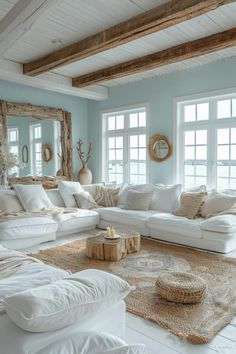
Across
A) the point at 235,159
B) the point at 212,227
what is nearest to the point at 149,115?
the point at 235,159

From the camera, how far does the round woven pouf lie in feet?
8.13

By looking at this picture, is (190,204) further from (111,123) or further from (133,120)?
(111,123)

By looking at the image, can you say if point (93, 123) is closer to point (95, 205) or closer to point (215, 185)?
point (95, 205)

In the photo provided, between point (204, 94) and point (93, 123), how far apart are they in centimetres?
283

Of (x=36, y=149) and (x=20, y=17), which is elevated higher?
(x=20, y=17)

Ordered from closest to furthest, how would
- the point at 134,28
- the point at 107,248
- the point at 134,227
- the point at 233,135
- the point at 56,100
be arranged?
the point at 134,28 < the point at 107,248 < the point at 134,227 < the point at 233,135 < the point at 56,100

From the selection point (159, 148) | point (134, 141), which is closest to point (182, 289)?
point (159, 148)

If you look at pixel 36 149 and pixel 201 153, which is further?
pixel 36 149

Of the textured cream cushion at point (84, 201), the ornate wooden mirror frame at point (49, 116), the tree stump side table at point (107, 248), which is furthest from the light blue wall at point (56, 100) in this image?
the tree stump side table at point (107, 248)

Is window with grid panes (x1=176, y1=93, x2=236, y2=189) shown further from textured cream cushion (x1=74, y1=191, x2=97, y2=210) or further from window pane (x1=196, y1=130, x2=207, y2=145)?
textured cream cushion (x1=74, y1=191, x2=97, y2=210)

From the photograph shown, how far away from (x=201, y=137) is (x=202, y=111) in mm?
473

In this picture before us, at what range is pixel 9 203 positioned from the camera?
4.77m

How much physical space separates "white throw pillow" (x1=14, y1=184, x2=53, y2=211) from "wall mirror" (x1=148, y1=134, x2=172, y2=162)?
7.41 feet

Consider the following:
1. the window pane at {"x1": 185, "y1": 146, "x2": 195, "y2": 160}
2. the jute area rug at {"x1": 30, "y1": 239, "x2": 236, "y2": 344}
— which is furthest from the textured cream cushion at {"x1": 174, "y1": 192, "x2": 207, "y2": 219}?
the window pane at {"x1": 185, "y1": 146, "x2": 195, "y2": 160}
